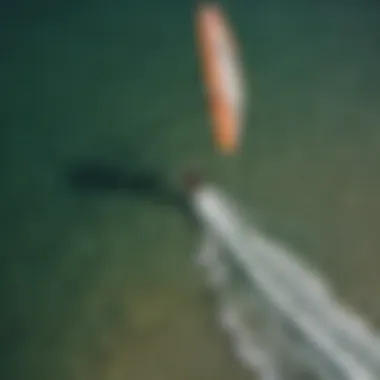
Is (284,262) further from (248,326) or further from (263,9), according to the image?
(263,9)

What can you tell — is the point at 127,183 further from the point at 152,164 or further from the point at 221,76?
the point at 221,76

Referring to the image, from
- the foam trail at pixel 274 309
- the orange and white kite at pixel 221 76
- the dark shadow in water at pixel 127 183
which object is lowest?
the foam trail at pixel 274 309

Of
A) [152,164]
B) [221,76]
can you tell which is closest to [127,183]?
[152,164]

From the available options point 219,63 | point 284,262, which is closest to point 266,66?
point 219,63

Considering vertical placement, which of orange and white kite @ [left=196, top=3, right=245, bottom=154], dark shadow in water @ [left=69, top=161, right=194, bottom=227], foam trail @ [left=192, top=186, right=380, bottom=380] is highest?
orange and white kite @ [left=196, top=3, right=245, bottom=154]

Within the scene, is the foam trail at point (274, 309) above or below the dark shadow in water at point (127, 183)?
below
